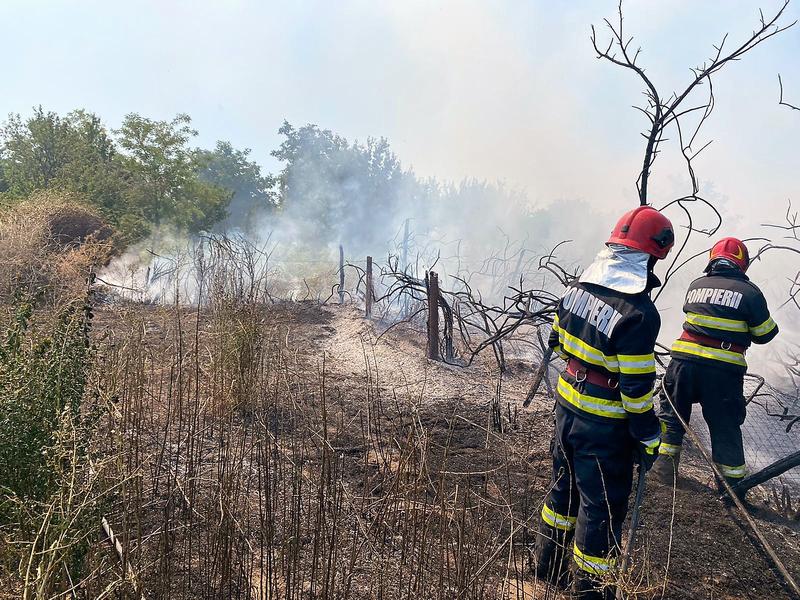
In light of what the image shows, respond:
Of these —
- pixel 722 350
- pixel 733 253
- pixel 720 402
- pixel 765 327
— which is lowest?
pixel 720 402

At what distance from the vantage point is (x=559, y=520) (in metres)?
2.95

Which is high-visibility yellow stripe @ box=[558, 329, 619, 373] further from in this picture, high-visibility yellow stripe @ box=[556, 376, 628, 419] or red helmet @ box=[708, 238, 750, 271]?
red helmet @ box=[708, 238, 750, 271]

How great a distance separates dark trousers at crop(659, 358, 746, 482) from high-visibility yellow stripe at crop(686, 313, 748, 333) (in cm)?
33

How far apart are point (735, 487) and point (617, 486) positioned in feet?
5.82

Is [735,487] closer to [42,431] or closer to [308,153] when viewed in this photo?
[42,431]

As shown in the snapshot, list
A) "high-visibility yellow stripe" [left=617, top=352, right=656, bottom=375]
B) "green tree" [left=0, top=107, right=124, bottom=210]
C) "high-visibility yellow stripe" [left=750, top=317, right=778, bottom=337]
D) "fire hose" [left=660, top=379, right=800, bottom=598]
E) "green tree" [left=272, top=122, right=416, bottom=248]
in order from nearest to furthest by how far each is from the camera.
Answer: "fire hose" [left=660, top=379, right=800, bottom=598], "high-visibility yellow stripe" [left=617, top=352, right=656, bottom=375], "high-visibility yellow stripe" [left=750, top=317, right=778, bottom=337], "green tree" [left=0, top=107, right=124, bottom=210], "green tree" [left=272, top=122, right=416, bottom=248]

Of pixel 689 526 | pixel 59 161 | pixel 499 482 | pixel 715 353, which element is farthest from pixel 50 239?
pixel 689 526

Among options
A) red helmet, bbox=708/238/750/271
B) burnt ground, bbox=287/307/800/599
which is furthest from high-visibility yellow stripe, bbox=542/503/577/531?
red helmet, bbox=708/238/750/271

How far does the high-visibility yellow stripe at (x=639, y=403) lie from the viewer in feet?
8.41

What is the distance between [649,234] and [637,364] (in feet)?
2.46

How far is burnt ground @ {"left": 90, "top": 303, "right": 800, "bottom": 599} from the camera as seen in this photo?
224cm

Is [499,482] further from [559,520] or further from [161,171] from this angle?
[161,171]

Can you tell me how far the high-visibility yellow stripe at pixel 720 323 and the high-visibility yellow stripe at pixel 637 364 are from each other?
6.58ft

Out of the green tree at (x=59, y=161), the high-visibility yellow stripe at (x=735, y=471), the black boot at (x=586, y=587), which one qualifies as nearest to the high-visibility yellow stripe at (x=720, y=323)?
the high-visibility yellow stripe at (x=735, y=471)
